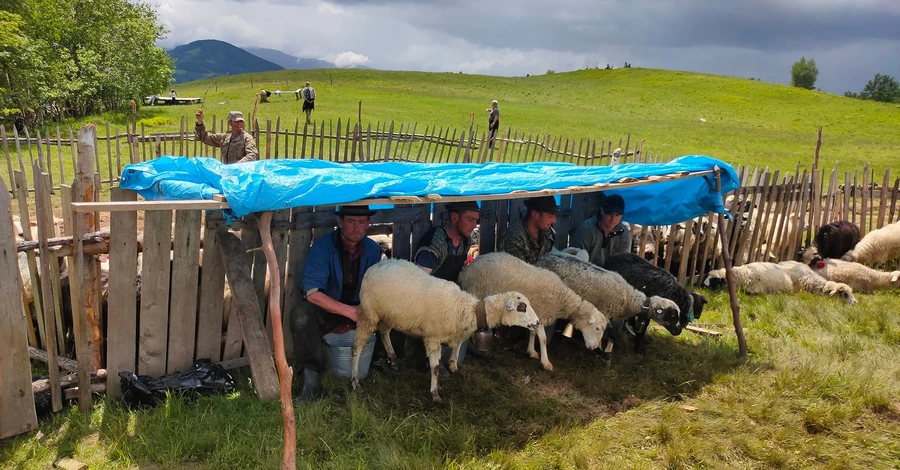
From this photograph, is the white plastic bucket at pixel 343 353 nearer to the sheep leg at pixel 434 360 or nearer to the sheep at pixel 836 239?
the sheep leg at pixel 434 360

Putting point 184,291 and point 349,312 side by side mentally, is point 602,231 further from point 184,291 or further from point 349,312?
point 184,291

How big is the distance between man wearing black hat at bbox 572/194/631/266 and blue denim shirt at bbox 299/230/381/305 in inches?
116

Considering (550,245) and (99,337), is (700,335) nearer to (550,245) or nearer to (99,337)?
(550,245)

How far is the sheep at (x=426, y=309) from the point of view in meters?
4.80

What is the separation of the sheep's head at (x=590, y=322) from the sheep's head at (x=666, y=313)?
59 centimetres

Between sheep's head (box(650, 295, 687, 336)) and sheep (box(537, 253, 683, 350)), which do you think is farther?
sheep (box(537, 253, 683, 350))

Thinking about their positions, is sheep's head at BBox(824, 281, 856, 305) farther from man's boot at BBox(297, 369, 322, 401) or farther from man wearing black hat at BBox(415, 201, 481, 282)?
man's boot at BBox(297, 369, 322, 401)

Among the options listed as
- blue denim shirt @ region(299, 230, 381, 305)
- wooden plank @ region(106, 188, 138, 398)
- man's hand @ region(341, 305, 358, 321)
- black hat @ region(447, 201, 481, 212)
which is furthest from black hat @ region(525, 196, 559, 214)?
wooden plank @ region(106, 188, 138, 398)

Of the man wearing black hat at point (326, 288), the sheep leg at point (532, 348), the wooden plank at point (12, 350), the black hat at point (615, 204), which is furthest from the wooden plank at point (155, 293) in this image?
the black hat at point (615, 204)

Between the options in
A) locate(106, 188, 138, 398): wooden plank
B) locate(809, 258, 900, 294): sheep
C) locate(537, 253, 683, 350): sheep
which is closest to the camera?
locate(106, 188, 138, 398): wooden plank

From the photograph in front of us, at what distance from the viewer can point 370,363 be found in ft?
17.4

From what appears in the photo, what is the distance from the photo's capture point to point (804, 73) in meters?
113

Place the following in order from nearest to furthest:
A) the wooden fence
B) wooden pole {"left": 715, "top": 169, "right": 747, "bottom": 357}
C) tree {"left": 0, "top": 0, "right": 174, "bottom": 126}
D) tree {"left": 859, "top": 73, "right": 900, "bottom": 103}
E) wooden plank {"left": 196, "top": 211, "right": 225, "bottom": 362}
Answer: wooden plank {"left": 196, "top": 211, "right": 225, "bottom": 362}, wooden pole {"left": 715, "top": 169, "right": 747, "bottom": 357}, the wooden fence, tree {"left": 0, "top": 0, "right": 174, "bottom": 126}, tree {"left": 859, "top": 73, "right": 900, "bottom": 103}

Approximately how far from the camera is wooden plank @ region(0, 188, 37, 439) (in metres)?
3.90
